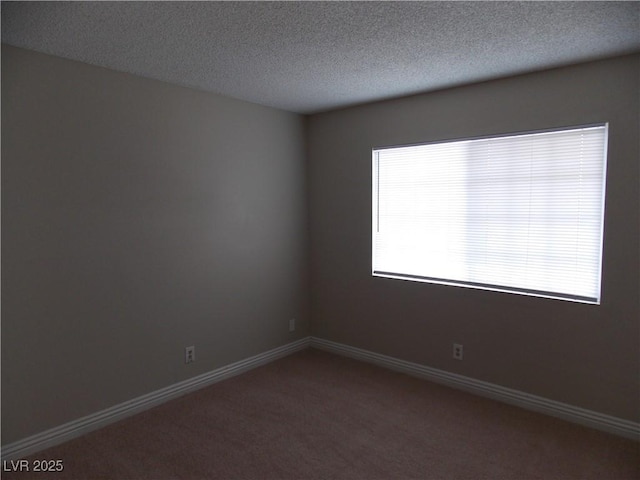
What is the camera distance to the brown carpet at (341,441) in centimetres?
242

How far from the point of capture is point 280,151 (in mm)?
4125

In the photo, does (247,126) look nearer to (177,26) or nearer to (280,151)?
(280,151)

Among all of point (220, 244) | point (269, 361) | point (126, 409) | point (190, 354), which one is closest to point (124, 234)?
point (220, 244)

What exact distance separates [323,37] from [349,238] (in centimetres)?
216

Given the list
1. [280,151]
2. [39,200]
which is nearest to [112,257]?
[39,200]

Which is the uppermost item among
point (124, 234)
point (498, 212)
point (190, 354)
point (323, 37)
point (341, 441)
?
point (323, 37)

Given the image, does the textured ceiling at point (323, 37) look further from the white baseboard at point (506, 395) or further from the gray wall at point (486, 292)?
the white baseboard at point (506, 395)

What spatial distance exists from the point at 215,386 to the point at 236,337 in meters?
0.45

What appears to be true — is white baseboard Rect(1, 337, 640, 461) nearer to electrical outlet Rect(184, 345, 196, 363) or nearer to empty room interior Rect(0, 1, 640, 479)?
empty room interior Rect(0, 1, 640, 479)

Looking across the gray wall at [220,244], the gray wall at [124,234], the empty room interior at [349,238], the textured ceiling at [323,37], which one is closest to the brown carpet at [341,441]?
the empty room interior at [349,238]

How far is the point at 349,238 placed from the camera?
13.6 feet

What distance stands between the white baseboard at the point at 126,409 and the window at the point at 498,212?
1.44 m

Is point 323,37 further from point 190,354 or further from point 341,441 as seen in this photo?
point 190,354

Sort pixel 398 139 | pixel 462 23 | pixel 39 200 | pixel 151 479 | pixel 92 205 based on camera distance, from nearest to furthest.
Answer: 1. pixel 462 23
2. pixel 151 479
3. pixel 39 200
4. pixel 92 205
5. pixel 398 139
